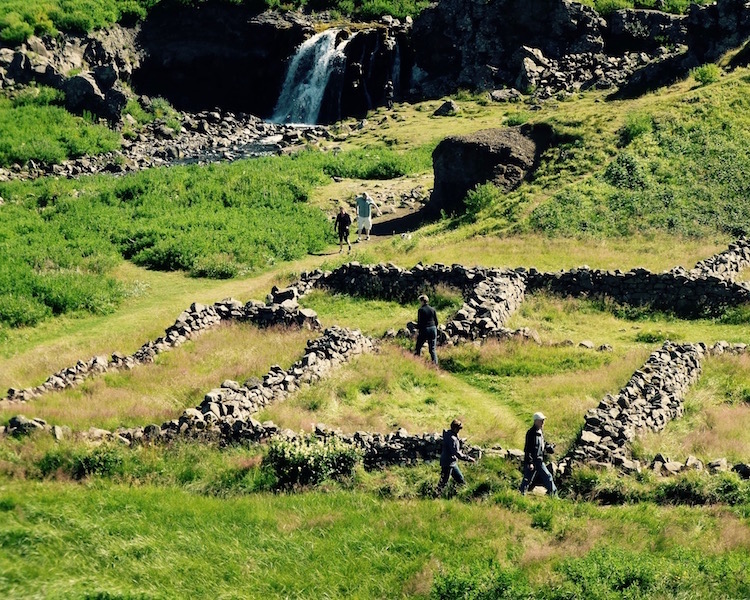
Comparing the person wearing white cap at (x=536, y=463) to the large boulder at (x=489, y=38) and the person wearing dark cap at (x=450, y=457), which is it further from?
the large boulder at (x=489, y=38)

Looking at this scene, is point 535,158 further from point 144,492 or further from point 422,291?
point 144,492

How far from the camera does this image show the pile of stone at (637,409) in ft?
54.6

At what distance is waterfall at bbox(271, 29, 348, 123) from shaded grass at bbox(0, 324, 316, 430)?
50.6m

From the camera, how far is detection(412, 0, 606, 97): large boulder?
70.8 metres

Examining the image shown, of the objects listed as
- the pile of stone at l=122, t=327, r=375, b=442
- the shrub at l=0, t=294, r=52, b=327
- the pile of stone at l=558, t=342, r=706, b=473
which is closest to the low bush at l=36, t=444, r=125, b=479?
the pile of stone at l=122, t=327, r=375, b=442

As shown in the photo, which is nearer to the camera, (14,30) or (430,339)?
(430,339)

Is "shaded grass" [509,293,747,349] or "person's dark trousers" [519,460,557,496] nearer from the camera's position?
"person's dark trousers" [519,460,557,496]

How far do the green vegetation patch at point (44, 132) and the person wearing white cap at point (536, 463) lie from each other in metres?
47.8

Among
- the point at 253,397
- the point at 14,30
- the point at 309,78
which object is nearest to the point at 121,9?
the point at 14,30

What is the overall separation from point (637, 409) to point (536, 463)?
4.12 m

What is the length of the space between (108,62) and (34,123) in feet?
53.3

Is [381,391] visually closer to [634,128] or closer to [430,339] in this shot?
[430,339]

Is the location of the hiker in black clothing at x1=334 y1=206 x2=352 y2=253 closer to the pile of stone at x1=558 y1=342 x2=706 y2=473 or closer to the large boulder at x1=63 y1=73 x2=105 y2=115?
the pile of stone at x1=558 y1=342 x2=706 y2=473

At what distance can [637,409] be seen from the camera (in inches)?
734
